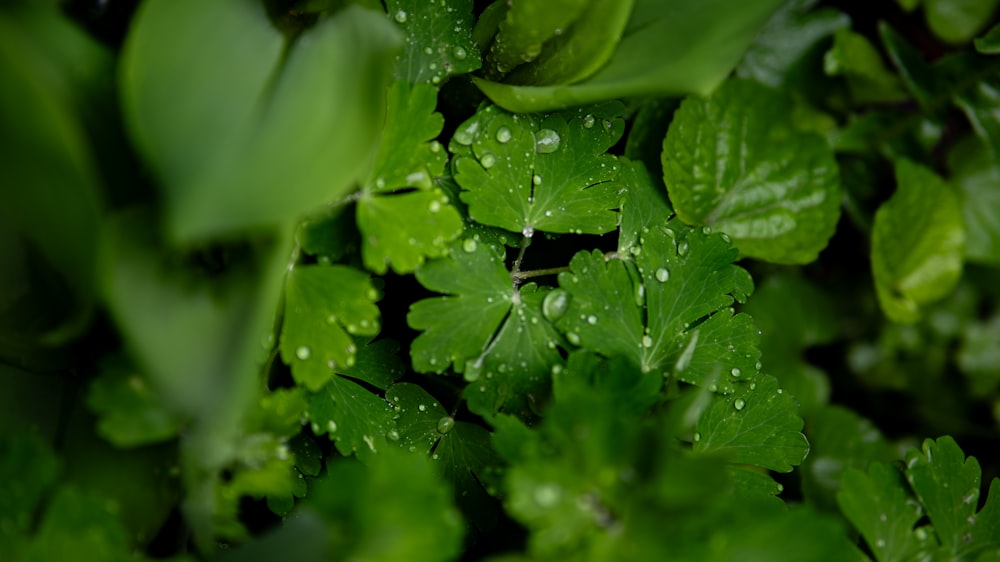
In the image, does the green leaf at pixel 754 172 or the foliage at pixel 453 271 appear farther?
the green leaf at pixel 754 172

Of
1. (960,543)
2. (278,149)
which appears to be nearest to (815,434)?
(960,543)

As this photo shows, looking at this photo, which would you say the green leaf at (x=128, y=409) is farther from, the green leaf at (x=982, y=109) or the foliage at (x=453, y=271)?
the green leaf at (x=982, y=109)

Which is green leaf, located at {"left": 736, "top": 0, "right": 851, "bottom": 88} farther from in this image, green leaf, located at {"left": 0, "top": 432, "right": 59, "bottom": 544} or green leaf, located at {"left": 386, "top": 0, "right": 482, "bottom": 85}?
green leaf, located at {"left": 0, "top": 432, "right": 59, "bottom": 544}

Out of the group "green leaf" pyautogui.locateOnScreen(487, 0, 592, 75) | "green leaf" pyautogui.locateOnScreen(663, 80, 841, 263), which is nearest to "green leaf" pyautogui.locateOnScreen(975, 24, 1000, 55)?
"green leaf" pyautogui.locateOnScreen(663, 80, 841, 263)

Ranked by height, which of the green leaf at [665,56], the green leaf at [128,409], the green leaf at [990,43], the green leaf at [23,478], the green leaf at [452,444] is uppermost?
the green leaf at [665,56]

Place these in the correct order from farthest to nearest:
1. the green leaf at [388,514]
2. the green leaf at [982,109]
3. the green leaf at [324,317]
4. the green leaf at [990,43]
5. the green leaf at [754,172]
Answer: the green leaf at [982,109] → the green leaf at [990,43] → the green leaf at [754,172] → the green leaf at [324,317] → the green leaf at [388,514]

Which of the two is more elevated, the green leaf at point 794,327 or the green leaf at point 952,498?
the green leaf at point 952,498

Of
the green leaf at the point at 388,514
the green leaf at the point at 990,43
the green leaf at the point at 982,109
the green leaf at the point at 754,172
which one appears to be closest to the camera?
the green leaf at the point at 388,514

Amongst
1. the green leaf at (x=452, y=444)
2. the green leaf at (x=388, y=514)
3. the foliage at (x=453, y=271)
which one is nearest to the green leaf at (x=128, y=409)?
the foliage at (x=453, y=271)
